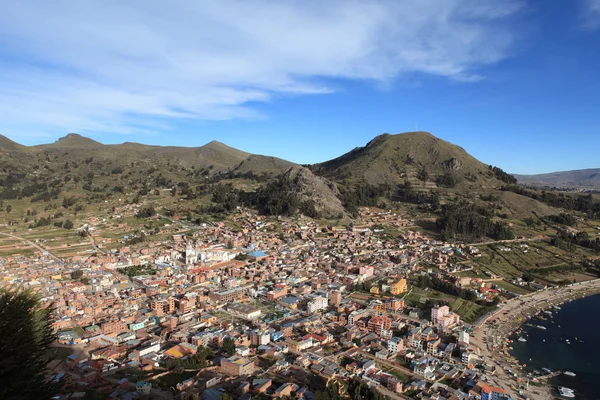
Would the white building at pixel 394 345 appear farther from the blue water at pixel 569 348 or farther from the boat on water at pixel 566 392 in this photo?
the boat on water at pixel 566 392

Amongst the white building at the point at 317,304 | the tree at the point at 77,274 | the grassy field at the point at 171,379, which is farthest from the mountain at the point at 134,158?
the grassy field at the point at 171,379

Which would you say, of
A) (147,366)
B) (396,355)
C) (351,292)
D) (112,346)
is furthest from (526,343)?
(112,346)

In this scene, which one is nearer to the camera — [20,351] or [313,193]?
[20,351]

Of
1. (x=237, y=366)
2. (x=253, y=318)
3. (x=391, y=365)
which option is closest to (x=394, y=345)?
(x=391, y=365)

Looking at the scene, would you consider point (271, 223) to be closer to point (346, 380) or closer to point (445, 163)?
point (346, 380)

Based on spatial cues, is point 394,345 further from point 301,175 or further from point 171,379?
point 301,175

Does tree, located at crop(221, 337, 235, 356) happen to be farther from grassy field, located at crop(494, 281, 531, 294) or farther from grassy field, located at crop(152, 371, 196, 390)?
grassy field, located at crop(494, 281, 531, 294)
